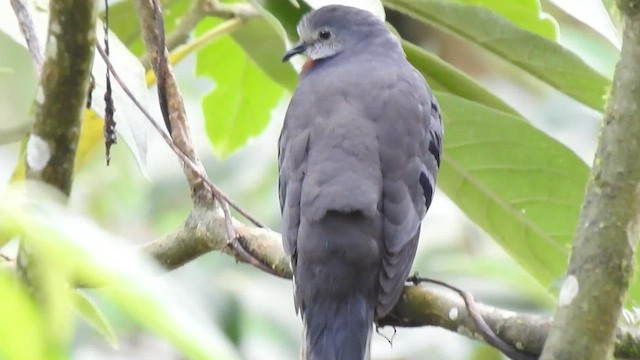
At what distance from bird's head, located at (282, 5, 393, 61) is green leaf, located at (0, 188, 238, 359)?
8.16ft

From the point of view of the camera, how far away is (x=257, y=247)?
2.32 meters

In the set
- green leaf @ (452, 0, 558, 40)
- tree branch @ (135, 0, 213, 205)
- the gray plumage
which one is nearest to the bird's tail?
the gray plumage

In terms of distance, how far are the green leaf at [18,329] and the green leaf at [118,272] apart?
0.07 ft

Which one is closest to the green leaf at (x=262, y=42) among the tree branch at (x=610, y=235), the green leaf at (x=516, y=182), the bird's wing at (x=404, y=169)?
the bird's wing at (x=404, y=169)

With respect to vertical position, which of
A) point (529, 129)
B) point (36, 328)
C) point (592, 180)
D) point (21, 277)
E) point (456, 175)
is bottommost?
point (456, 175)

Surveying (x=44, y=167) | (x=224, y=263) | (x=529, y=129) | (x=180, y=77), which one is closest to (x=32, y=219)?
(x=44, y=167)

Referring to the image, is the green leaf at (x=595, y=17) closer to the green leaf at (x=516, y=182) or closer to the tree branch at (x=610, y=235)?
the green leaf at (x=516, y=182)

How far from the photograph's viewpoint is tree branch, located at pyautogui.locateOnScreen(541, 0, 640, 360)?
1380mm

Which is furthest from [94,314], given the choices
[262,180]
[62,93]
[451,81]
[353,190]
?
[262,180]

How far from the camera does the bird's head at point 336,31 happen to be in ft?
10.1

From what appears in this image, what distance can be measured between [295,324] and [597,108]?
5.88 feet

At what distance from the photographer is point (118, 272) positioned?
53 cm

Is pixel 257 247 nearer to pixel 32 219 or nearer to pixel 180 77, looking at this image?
pixel 32 219

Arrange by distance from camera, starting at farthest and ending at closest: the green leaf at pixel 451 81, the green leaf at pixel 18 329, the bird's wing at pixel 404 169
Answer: the green leaf at pixel 451 81, the bird's wing at pixel 404 169, the green leaf at pixel 18 329
